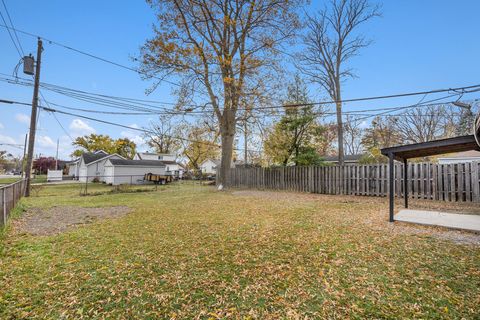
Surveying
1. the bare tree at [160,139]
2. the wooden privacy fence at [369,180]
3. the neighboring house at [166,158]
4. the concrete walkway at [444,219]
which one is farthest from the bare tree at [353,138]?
the concrete walkway at [444,219]

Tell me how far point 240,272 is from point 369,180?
977 cm

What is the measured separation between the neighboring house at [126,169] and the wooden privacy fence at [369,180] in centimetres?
1310

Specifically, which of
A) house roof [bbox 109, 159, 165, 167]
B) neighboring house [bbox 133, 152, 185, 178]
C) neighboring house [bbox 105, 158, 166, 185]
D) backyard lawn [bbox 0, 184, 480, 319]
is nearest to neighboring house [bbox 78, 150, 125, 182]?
neighboring house [bbox 105, 158, 166, 185]

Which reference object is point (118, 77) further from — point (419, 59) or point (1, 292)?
point (419, 59)

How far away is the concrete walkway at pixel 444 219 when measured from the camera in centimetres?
481

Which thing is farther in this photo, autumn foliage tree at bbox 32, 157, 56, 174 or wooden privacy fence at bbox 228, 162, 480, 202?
autumn foliage tree at bbox 32, 157, 56, 174

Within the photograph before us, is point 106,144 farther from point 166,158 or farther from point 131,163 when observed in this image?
point 131,163

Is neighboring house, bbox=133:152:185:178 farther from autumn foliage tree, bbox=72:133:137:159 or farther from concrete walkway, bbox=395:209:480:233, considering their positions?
concrete walkway, bbox=395:209:480:233

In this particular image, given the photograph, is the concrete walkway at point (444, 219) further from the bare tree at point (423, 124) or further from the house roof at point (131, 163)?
the house roof at point (131, 163)

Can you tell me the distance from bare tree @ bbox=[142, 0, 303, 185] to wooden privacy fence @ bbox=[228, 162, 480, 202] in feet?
11.0

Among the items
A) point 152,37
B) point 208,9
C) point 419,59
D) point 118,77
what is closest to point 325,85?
point 419,59

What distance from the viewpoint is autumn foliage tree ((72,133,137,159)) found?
123 feet

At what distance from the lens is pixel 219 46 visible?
43.7ft

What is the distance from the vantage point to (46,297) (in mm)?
2369
